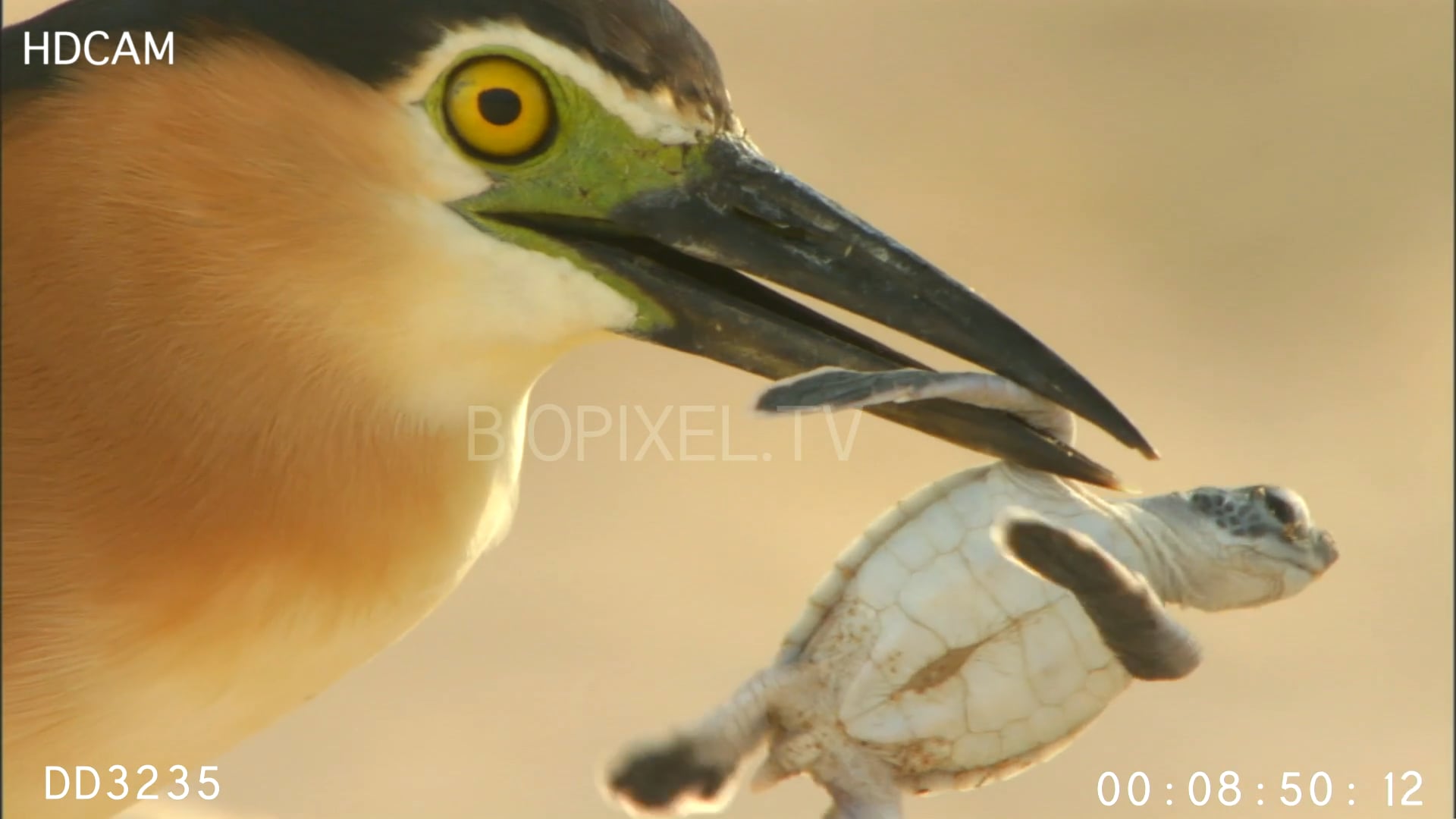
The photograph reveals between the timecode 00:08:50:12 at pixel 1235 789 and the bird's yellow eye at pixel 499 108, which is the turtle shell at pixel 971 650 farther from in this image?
the timecode 00:08:50:12 at pixel 1235 789

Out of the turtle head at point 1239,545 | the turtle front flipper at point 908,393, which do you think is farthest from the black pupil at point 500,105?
the turtle head at point 1239,545

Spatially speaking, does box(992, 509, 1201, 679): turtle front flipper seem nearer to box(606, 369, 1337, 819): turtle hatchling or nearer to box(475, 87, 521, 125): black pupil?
box(606, 369, 1337, 819): turtle hatchling

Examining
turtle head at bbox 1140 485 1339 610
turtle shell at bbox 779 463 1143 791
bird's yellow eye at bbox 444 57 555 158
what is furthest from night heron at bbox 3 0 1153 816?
turtle head at bbox 1140 485 1339 610

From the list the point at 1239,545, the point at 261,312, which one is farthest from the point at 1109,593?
the point at 261,312

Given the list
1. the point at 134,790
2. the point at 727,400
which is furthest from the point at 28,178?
the point at 727,400

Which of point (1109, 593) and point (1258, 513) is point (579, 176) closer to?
point (1109, 593)

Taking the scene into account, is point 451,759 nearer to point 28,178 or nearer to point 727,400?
point 727,400
